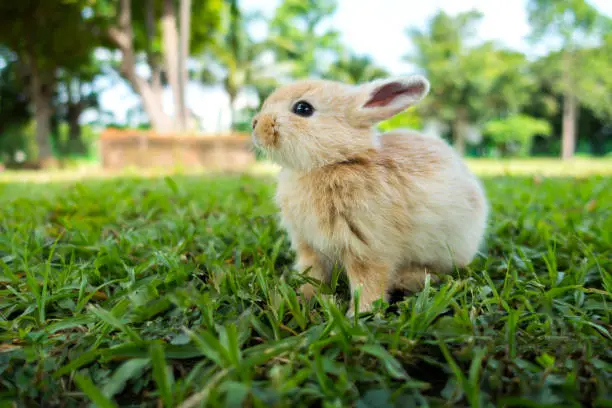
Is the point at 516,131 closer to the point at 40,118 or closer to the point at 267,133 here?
the point at 40,118

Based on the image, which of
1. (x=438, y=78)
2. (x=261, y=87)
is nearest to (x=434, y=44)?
(x=438, y=78)

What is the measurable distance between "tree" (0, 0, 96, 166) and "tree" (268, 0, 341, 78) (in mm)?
17705

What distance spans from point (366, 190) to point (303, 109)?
463 mm

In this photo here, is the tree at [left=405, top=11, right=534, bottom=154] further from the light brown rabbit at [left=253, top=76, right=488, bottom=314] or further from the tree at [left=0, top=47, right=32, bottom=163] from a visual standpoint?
the light brown rabbit at [left=253, top=76, right=488, bottom=314]

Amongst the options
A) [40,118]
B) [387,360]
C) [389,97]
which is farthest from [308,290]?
[40,118]

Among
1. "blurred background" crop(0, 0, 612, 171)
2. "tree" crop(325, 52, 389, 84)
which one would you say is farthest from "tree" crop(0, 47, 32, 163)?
"tree" crop(325, 52, 389, 84)

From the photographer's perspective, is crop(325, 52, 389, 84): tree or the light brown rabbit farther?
crop(325, 52, 389, 84): tree

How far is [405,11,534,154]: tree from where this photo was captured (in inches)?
1107

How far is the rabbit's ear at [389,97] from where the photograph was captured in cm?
162

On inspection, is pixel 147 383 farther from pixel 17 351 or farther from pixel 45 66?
pixel 45 66

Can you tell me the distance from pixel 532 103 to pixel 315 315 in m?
35.2

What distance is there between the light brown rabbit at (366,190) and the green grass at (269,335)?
157 millimetres

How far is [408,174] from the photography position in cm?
155

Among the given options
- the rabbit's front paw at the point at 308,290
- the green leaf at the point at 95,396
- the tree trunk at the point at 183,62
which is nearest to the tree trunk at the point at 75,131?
the tree trunk at the point at 183,62
